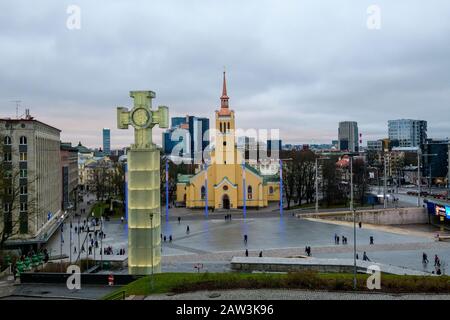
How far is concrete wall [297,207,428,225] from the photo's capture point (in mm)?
57188

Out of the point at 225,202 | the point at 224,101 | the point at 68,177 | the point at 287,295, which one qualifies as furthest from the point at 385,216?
the point at 68,177

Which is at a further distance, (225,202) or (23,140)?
(225,202)

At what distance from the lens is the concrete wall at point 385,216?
57188 millimetres

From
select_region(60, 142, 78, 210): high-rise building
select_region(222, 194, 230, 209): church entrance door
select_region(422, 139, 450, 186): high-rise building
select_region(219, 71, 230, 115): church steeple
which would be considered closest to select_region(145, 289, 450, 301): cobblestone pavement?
select_region(222, 194, 230, 209): church entrance door

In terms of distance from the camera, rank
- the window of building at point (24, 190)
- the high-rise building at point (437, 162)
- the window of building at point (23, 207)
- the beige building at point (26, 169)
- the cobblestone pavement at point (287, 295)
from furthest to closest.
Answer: the high-rise building at point (437, 162), the window of building at point (24, 190), the window of building at point (23, 207), the beige building at point (26, 169), the cobblestone pavement at point (287, 295)

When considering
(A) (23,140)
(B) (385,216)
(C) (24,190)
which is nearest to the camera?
(C) (24,190)

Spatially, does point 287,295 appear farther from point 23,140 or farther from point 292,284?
point 23,140

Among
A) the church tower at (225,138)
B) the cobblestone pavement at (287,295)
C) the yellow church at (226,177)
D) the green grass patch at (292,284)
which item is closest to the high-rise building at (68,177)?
the yellow church at (226,177)

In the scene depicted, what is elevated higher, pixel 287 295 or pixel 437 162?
pixel 437 162

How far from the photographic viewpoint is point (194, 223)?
182ft

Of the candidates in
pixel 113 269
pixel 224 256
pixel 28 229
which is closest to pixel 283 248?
pixel 224 256

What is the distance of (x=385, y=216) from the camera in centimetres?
6000

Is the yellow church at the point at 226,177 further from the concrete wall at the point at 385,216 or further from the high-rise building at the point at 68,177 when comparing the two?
the high-rise building at the point at 68,177
